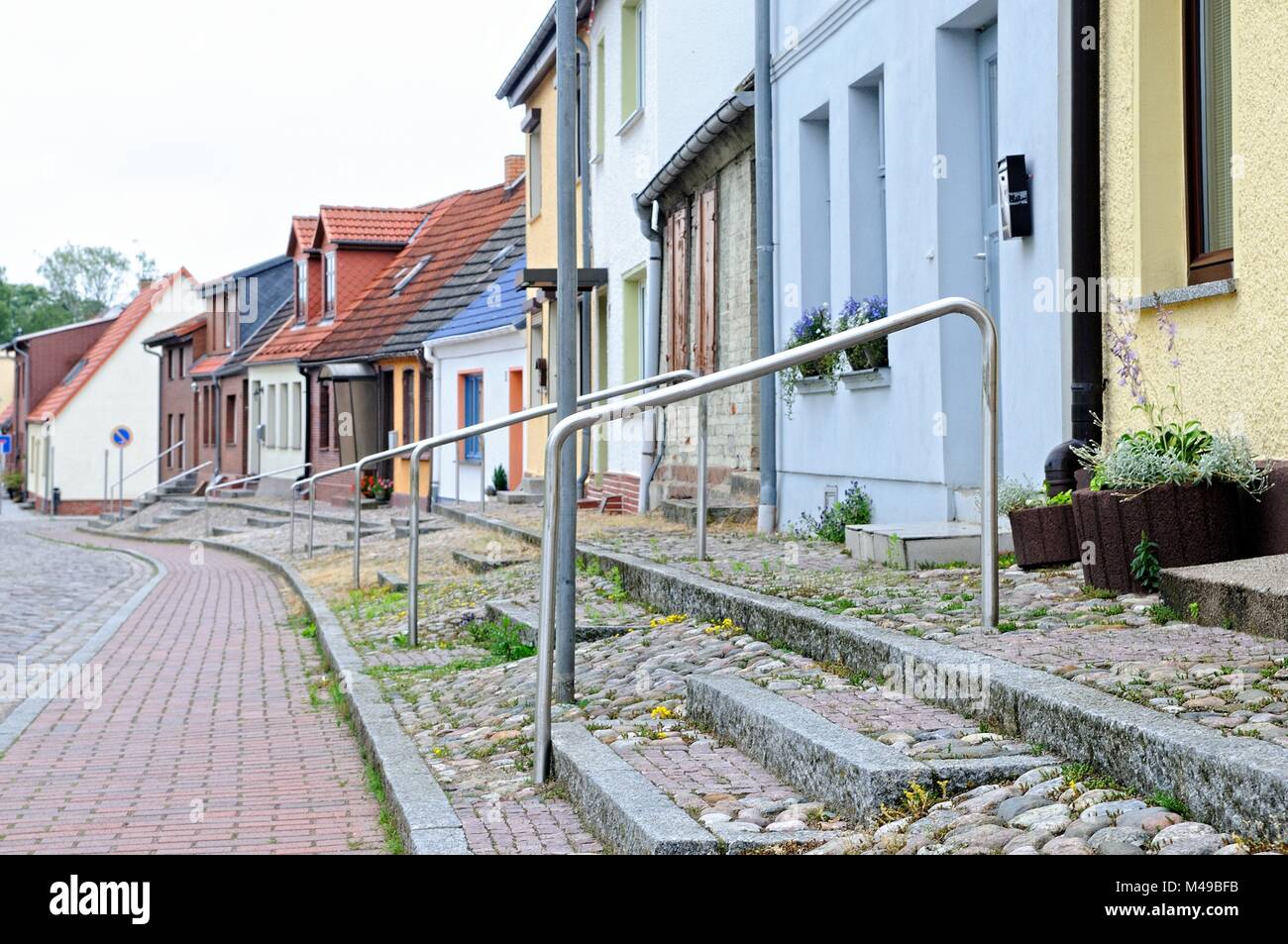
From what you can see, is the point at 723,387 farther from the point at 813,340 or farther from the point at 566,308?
the point at 813,340

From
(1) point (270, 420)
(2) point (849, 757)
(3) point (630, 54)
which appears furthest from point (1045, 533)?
(1) point (270, 420)

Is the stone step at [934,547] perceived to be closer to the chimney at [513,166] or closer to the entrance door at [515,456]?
the entrance door at [515,456]

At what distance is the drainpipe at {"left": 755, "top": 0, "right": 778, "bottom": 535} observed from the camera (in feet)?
40.1

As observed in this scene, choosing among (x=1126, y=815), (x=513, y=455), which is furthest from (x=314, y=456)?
(x=1126, y=815)

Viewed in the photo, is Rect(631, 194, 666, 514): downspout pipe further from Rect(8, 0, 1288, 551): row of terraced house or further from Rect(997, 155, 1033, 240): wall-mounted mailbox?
Rect(997, 155, 1033, 240): wall-mounted mailbox

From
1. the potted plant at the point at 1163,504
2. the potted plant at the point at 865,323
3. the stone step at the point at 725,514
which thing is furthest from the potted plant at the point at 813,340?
the potted plant at the point at 1163,504

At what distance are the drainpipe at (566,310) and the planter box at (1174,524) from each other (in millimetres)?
2119

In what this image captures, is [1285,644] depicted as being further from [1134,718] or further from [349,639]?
[349,639]

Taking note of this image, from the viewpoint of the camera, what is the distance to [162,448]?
5391 centimetres

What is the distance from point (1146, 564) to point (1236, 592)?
0.81 meters

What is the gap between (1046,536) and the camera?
22.6 ft

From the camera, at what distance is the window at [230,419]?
44438mm

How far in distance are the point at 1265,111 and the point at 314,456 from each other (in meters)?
31.1
